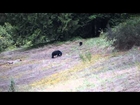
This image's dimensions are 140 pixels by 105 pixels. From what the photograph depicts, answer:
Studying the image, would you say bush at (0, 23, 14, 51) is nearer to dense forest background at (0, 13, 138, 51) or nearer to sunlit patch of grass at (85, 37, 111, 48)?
dense forest background at (0, 13, 138, 51)

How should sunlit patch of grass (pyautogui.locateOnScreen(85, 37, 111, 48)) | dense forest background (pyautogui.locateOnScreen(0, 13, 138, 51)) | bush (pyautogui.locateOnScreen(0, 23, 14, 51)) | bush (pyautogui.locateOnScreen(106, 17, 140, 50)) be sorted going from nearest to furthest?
bush (pyautogui.locateOnScreen(106, 17, 140, 50))
sunlit patch of grass (pyautogui.locateOnScreen(85, 37, 111, 48))
dense forest background (pyautogui.locateOnScreen(0, 13, 138, 51))
bush (pyautogui.locateOnScreen(0, 23, 14, 51))

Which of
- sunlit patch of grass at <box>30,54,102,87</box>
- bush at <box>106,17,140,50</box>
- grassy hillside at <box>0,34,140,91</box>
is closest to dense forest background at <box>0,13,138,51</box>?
grassy hillside at <box>0,34,140,91</box>

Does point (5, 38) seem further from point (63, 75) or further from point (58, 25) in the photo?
point (63, 75)

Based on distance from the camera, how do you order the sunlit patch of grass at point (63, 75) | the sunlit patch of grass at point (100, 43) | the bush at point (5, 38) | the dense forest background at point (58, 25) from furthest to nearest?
the bush at point (5, 38), the dense forest background at point (58, 25), the sunlit patch of grass at point (100, 43), the sunlit patch of grass at point (63, 75)

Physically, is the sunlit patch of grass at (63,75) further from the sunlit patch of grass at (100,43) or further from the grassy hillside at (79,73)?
the sunlit patch of grass at (100,43)

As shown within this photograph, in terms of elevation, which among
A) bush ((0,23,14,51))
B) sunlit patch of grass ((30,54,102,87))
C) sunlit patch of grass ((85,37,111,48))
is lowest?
sunlit patch of grass ((30,54,102,87))

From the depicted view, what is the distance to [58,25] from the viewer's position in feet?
82.3

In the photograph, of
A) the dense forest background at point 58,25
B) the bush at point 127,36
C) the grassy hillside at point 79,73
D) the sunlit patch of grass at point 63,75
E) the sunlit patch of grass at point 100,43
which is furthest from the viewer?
the dense forest background at point 58,25

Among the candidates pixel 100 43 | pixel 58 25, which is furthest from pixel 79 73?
pixel 58 25

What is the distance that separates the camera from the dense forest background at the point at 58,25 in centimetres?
2389

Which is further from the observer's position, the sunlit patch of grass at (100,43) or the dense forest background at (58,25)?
the dense forest background at (58,25)

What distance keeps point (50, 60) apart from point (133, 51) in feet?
17.8

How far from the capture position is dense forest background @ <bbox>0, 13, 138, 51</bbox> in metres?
23.9

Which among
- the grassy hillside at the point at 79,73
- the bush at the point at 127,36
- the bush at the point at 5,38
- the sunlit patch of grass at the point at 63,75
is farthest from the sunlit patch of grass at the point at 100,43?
A: the bush at the point at 5,38
